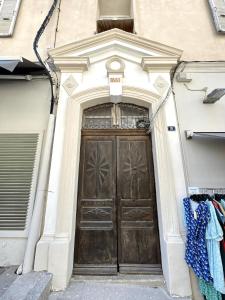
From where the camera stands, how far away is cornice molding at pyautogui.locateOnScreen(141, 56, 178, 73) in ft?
14.5

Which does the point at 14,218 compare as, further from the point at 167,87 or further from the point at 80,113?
the point at 167,87

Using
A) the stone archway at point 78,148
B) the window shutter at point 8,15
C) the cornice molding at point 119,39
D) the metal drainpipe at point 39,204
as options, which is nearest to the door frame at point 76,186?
the stone archway at point 78,148

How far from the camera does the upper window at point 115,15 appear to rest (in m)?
5.92

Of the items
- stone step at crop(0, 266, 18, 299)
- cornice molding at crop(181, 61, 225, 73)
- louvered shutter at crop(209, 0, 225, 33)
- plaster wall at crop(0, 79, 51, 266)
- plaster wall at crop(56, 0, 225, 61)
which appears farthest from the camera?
louvered shutter at crop(209, 0, 225, 33)

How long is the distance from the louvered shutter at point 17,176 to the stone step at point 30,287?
3.18 ft

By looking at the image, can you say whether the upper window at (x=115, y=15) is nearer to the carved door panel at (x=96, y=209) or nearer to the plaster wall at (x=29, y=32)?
the plaster wall at (x=29, y=32)

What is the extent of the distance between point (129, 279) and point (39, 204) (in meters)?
1.95

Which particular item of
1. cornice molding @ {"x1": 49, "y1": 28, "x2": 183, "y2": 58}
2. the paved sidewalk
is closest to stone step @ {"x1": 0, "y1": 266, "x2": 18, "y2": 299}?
the paved sidewalk

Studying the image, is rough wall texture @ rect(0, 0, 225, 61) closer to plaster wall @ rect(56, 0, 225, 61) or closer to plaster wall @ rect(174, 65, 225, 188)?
plaster wall @ rect(56, 0, 225, 61)

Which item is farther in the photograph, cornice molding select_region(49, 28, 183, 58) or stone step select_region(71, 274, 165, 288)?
cornice molding select_region(49, 28, 183, 58)

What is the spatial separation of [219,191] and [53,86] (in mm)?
4031

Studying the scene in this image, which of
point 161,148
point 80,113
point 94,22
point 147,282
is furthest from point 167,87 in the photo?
point 147,282

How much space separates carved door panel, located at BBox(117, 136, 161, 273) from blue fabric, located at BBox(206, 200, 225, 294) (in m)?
1.10

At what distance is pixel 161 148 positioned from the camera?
391 centimetres
